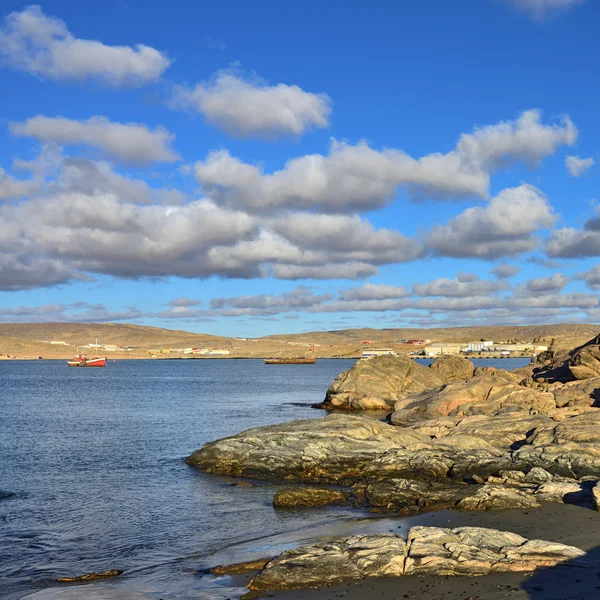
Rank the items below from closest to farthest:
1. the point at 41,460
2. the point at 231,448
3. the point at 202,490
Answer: the point at 202,490
the point at 231,448
the point at 41,460

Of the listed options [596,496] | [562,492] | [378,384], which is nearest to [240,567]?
[596,496]

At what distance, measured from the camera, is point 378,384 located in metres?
69.4

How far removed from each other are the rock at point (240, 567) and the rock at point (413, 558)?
108 centimetres

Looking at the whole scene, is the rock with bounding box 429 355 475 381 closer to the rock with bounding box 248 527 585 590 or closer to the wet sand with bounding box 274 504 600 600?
the wet sand with bounding box 274 504 600 600

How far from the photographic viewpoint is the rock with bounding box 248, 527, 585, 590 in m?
16.7

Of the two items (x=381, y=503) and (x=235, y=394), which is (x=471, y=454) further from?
(x=235, y=394)

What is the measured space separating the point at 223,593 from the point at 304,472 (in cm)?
1616

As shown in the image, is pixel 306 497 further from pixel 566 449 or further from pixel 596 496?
pixel 566 449

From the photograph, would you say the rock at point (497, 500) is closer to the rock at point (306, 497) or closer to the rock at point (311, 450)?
the rock at point (306, 497)

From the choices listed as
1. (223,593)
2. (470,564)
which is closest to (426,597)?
(470,564)

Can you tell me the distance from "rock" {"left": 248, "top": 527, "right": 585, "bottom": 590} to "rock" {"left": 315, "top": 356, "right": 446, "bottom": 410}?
47520 millimetres

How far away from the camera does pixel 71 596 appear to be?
55.6 ft

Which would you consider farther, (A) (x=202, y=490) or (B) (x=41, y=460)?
(B) (x=41, y=460)

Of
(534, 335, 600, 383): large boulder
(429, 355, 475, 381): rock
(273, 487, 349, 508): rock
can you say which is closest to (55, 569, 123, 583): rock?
(273, 487, 349, 508): rock
